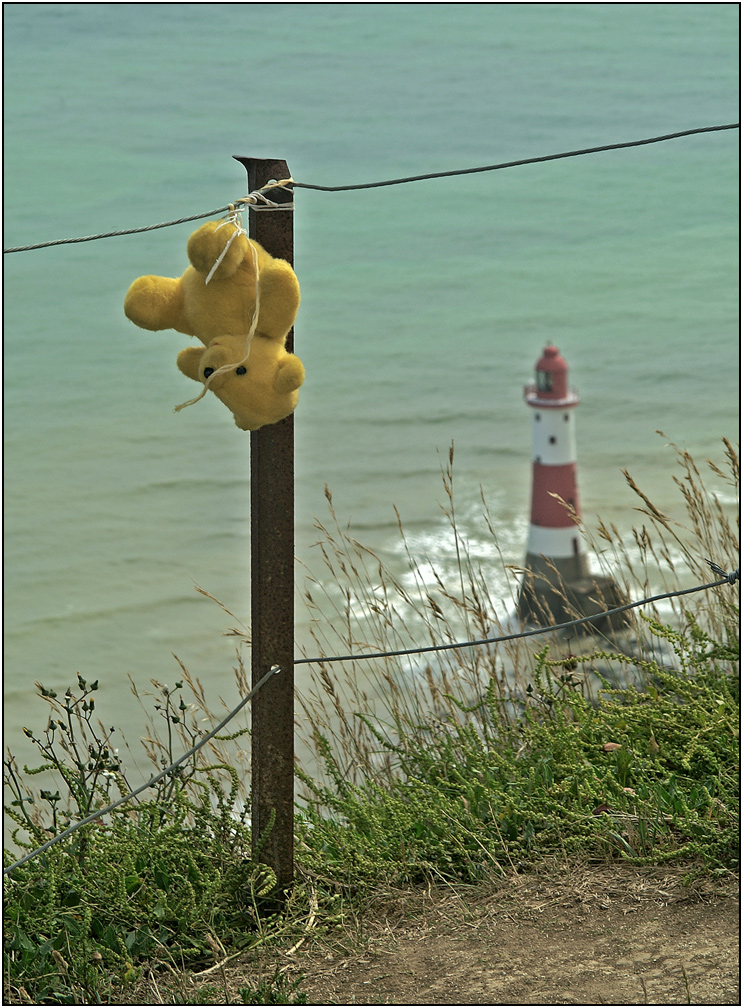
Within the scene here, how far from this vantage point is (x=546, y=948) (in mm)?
2297

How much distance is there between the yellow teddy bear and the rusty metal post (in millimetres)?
228

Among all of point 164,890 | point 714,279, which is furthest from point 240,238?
point 714,279

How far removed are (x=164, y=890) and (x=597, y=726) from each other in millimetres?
1289

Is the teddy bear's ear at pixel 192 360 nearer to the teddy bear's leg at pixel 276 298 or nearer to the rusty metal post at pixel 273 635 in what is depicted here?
the teddy bear's leg at pixel 276 298

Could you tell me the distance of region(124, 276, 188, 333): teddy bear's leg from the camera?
1995 mm

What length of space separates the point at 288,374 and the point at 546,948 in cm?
139

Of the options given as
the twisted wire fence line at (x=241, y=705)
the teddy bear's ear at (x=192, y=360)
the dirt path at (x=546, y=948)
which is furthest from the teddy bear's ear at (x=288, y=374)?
the dirt path at (x=546, y=948)

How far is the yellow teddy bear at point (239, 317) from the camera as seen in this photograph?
1.95 m

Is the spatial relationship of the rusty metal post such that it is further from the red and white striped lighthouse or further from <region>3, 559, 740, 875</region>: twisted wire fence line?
the red and white striped lighthouse

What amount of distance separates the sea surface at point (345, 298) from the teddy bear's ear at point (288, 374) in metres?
1.80

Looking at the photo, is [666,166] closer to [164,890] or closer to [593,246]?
[593,246]

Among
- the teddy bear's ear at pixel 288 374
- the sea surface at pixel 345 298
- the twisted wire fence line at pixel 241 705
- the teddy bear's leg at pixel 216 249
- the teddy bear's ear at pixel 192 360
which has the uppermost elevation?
the sea surface at pixel 345 298

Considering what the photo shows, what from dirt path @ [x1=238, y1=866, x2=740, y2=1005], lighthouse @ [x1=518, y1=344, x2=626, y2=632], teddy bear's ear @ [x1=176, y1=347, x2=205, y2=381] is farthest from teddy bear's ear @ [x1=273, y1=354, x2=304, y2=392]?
lighthouse @ [x1=518, y1=344, x2=626, y2=632]

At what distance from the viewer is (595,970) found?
87.1 inches
